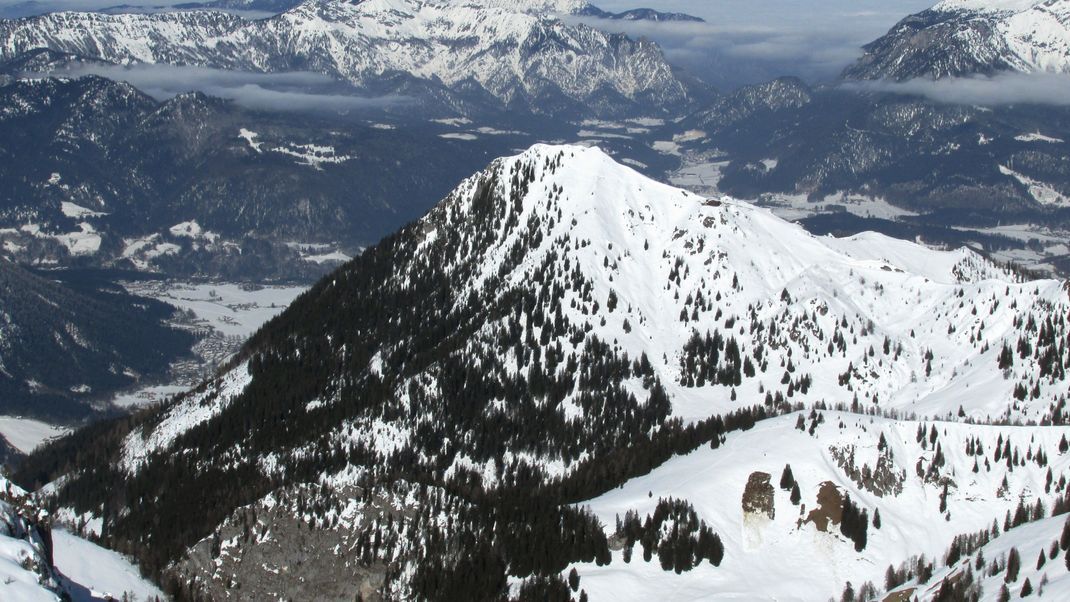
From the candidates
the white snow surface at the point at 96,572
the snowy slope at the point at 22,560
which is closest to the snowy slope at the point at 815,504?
the white snow surface at the point at 96,572

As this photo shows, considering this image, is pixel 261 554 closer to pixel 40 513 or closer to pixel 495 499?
pixel 495 499

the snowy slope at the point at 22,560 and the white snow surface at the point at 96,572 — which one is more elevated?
the snowy slope at the point at 22,560

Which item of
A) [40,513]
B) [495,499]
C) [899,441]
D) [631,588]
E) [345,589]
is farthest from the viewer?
[495,499]

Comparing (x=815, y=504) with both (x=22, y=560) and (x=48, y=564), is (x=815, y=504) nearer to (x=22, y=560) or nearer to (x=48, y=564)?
(x=48, y=564)

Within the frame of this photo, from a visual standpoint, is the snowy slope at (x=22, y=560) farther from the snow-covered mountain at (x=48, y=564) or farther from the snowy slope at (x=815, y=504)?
the snowy slope at (x=815, y=504)

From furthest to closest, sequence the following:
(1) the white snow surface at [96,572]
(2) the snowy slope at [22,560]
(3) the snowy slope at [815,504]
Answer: (3) the snowy slope at [815,504] < (1) the white snow surface at [96,572] < (2) the snowy slope at [22,560]

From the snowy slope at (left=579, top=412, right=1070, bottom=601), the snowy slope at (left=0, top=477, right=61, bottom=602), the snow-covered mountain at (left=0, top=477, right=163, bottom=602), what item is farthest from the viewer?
the snowy slope at (left=579, top=412, right=1070, bottom=601)

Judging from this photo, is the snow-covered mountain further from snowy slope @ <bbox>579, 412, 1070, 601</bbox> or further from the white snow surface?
snowy slope @ <bbox>579, 412, 1070, 601</bbox>

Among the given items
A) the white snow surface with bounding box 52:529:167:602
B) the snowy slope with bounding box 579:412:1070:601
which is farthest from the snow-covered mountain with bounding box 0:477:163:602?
the snowy slope with bounding box 579:412:1070:601

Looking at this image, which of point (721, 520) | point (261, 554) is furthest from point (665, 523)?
point (261, 554)
